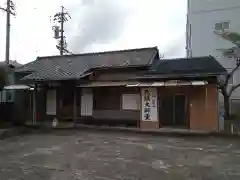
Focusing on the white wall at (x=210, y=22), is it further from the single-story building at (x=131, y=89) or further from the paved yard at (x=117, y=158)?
the paved yard at (x=117, y=158)

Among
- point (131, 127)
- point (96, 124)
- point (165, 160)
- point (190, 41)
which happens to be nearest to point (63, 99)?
point (96, 124)

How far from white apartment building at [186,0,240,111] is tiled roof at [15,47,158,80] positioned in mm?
7909

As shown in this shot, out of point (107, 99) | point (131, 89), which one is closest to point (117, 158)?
point (131, 89)

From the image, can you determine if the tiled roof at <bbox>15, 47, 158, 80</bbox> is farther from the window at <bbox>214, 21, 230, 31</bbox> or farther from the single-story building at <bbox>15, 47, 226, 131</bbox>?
the window at <bbox>214, 21, 230, 31</bbox>

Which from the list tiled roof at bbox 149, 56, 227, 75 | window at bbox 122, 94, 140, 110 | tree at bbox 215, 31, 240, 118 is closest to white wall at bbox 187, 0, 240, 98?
tree at bbox 215, 31, 240, 118

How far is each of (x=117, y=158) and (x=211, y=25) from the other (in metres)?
19.9

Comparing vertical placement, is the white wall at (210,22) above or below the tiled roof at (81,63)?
above

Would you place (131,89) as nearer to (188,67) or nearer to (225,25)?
(188,67)

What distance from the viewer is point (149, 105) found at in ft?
52.6

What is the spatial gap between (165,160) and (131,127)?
7747mm

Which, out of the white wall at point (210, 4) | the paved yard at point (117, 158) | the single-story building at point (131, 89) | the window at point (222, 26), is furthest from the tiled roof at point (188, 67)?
the white wall at point (210, 4)

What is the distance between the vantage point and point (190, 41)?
2666cm

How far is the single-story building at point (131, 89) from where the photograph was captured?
1495 centimetres

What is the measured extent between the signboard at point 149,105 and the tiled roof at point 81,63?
1.97m
